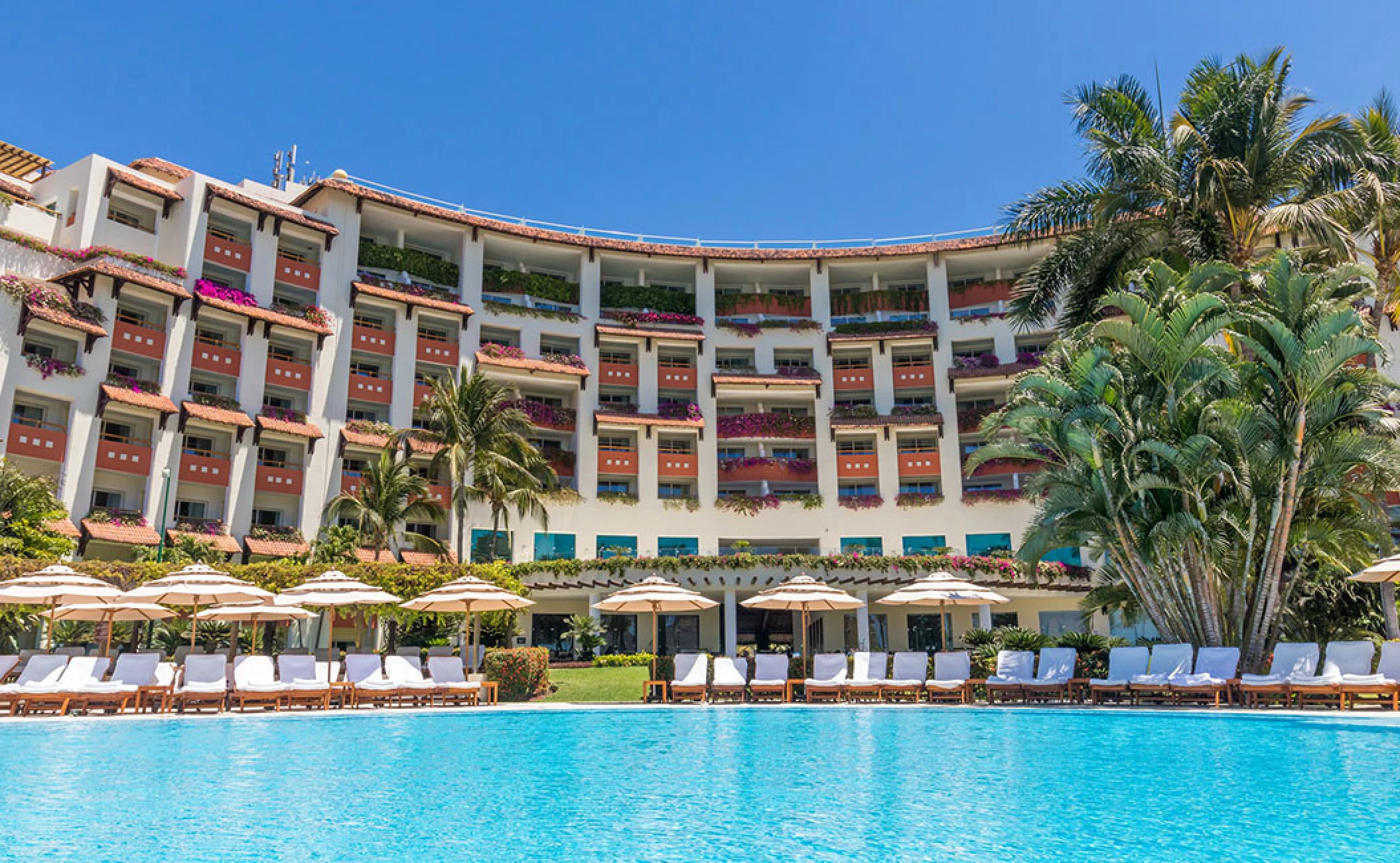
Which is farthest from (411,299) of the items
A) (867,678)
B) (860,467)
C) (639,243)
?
(867,678)

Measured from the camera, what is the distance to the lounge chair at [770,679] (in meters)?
22.7

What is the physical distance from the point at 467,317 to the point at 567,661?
56.7ft

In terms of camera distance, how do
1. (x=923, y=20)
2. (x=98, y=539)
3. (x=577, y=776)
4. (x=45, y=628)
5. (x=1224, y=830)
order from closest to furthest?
1. (x=1224, y=830)
2. (x=577, y=776)
3. (x=923, y=20)
4. (x=45, y=628)
5. (x=98, y=539)

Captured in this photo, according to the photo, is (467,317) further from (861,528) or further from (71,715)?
(71,715)

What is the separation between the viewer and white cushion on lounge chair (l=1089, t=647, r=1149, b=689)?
20062mm

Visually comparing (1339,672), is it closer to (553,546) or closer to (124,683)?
(124,683)

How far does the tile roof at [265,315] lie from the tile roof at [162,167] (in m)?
5.58

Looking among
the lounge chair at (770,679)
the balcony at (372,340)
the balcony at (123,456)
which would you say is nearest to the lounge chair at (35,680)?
the lounge chair at (770,679)

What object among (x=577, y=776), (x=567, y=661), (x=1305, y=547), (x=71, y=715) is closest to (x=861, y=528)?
(x=567, y=661)

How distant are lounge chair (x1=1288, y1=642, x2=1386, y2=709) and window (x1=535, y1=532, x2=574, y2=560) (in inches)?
1221

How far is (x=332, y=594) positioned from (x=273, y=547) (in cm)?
1776

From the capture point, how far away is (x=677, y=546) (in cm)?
4703

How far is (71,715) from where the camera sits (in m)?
19.3

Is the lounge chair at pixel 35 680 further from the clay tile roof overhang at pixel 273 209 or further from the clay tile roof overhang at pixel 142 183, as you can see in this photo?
the clay tile roof overhang at pixel 273 209
